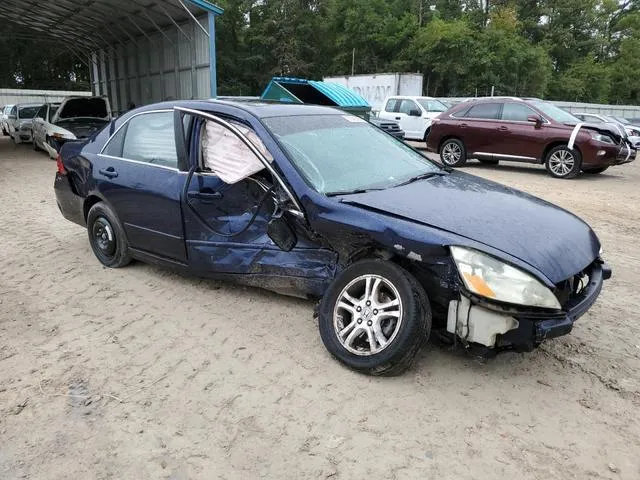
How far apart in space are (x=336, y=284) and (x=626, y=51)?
6227cm

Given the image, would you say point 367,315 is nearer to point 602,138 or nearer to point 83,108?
point 602,138

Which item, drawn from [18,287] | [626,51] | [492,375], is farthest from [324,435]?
[626,51]

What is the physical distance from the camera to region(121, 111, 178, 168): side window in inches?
175

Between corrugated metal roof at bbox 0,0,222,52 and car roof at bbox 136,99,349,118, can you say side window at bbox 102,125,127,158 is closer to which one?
car roof at bbox 136,99,349,118

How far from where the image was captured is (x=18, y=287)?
185 inches

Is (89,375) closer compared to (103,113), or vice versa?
(89,375)

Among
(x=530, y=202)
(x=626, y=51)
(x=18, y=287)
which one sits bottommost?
(x=18, y=287)

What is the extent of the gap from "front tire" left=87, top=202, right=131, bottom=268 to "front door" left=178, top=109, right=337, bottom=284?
3.41 feet

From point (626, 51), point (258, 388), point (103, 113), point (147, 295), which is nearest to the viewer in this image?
point (258, 388)

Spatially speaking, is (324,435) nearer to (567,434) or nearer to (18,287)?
(567,434)

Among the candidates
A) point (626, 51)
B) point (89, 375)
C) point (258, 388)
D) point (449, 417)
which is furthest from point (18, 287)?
point (626, 51)

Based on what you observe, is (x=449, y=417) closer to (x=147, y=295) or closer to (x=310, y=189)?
(x=310, y=189)

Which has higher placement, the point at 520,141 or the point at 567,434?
the point at 520,141

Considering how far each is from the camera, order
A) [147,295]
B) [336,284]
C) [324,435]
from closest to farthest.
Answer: [324,435], [336,284], [147,295]
